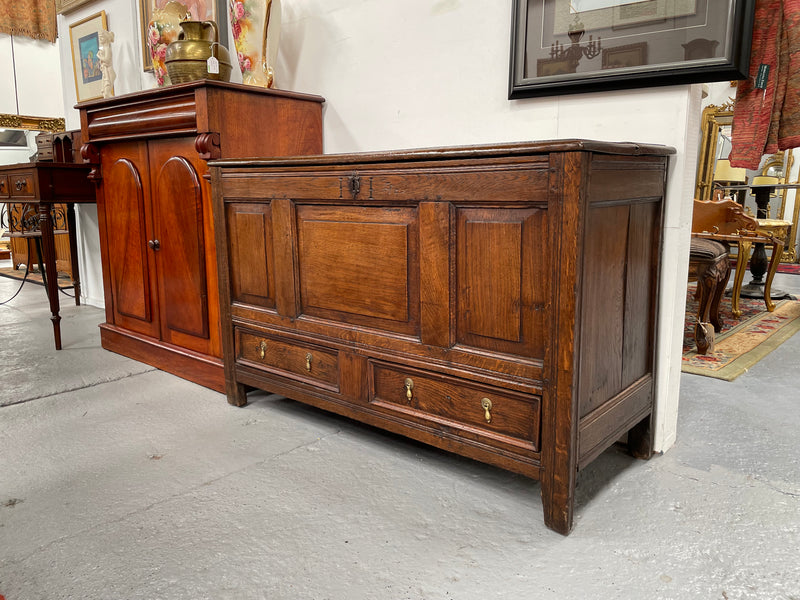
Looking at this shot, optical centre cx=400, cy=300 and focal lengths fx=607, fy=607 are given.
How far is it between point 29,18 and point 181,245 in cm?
574

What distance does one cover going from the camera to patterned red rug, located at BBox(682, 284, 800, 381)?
3.08 m

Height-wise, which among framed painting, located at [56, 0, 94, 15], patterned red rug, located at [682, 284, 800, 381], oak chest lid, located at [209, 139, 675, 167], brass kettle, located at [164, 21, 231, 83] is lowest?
patterned red rug, located at [682, 284, 800, 381]

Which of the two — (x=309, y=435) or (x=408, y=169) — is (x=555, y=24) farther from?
(x=309, y=435)

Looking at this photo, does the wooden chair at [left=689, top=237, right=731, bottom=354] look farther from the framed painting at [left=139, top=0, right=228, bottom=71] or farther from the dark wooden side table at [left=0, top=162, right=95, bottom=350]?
the dark wooden side table at [left=0, top=162, right=95, bottom=350]

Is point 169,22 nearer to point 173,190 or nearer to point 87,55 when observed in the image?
point 173,190

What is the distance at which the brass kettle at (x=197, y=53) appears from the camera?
2701 millimetres

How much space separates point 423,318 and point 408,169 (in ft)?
1.48

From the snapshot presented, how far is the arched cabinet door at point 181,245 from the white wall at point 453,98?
68 centimetres

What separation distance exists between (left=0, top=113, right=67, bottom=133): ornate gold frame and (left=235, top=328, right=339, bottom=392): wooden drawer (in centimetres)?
566

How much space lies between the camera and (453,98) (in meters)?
2.40

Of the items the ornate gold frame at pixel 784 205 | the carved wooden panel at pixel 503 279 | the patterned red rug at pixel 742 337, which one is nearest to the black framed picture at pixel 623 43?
the carved wooden panel at pixel 503 279

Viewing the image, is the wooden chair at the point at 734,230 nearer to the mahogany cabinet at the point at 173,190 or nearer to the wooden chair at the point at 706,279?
the wooden chair at the point at 706,279

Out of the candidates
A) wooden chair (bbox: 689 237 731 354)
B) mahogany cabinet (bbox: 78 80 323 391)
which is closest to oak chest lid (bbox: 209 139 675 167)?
mahogany cabinet (bbox: 78 80 323 391)

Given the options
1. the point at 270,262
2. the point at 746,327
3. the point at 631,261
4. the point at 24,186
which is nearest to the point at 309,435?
the point at 270,262
